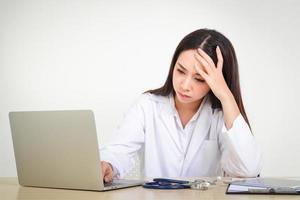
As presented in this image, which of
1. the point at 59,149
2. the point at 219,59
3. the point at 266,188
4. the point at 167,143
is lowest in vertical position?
the point at 167,143

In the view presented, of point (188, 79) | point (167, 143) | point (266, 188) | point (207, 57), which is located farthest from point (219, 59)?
point (266, 188)

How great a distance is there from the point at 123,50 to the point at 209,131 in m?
0.91

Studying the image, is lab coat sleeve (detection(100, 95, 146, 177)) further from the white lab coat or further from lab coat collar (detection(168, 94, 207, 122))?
lab coat collar (detection(168, 94, 207, 122))

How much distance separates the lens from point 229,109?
1.69 metres

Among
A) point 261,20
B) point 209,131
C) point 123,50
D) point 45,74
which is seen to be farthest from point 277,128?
point 45,74

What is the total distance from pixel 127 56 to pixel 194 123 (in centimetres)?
83

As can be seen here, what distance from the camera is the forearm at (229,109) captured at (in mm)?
1681

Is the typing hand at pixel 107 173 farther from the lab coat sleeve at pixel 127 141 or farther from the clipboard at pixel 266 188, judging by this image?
the clipboard at pixel 266 188

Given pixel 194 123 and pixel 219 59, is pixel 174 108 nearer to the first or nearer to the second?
pixel 194 123

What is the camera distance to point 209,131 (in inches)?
76.4

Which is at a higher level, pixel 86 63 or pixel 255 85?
pixel 86 63

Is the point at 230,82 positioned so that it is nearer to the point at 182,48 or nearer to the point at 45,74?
the point at 182,48

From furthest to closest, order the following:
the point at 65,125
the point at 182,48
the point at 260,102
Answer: the point at 260,102 → the point at 182,48 → the point at 65,125

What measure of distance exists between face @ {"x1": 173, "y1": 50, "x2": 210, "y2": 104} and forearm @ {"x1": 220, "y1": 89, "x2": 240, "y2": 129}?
0.11 metres
